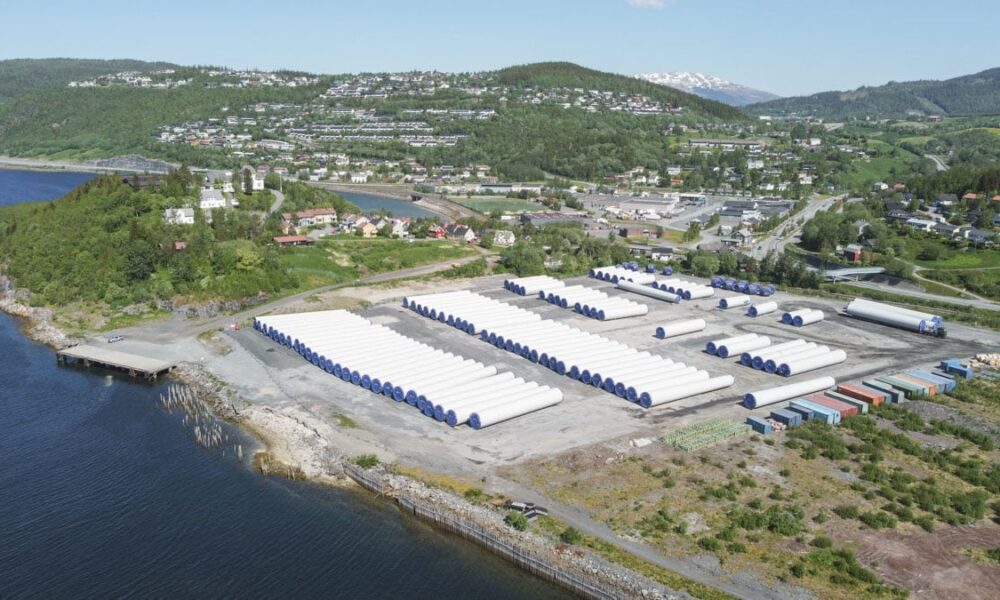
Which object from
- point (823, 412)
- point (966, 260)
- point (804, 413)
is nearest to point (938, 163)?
point (966, 260)

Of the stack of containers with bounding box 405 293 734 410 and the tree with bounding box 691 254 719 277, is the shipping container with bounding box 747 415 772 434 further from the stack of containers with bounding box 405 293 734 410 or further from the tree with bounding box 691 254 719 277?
the tree with bounding box 691 254 719 277

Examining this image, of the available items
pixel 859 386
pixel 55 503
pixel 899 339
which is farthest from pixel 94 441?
pixel 899 339

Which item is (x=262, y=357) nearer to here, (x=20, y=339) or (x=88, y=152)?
(x=20, y=339)

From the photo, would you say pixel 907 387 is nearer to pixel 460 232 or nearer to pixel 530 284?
pixel 530 284

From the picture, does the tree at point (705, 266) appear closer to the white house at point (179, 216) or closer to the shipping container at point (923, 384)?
the shipping container at point (923, 384)

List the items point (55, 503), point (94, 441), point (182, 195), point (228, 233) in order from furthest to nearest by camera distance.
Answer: point (182, 195), point (228, 233), point (94, 441), point (55, 503)

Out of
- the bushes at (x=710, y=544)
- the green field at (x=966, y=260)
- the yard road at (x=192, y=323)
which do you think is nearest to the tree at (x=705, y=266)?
the green field at (x=966, y=260)
